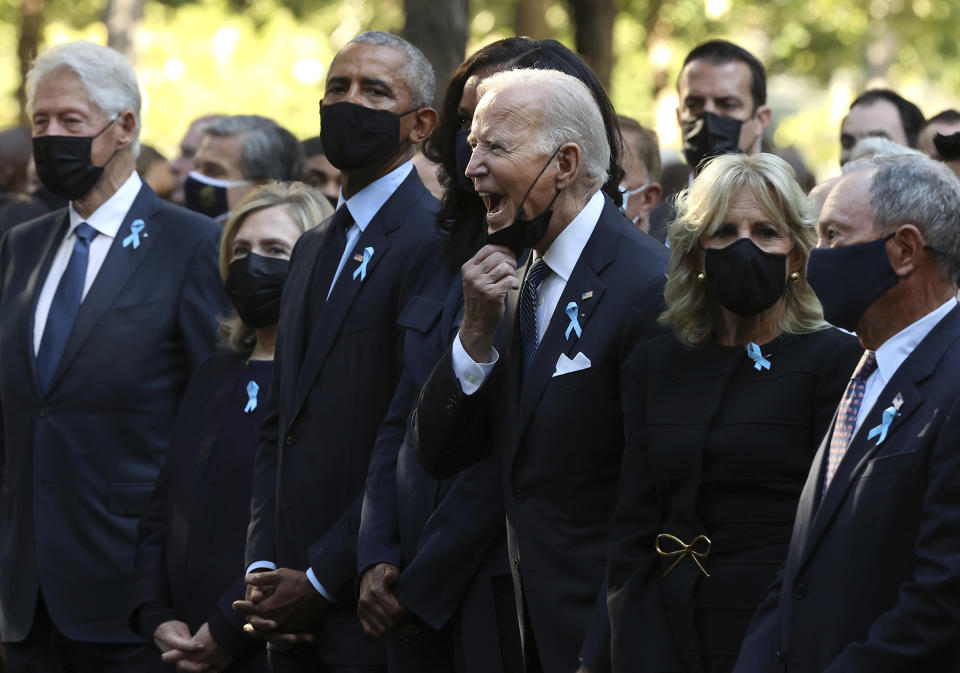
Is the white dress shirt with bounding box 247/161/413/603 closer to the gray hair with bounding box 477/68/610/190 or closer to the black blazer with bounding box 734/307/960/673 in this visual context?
the gray hair with bounding box 477/68/610/190

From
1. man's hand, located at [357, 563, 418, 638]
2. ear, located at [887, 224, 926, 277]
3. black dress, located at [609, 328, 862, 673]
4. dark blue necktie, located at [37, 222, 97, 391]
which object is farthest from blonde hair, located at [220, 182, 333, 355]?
ear, located at [887, 224, 926, 277]

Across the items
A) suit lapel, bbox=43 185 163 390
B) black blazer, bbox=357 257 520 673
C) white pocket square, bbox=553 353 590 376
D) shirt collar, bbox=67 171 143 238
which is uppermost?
shirt collar, bbox=67 171 143 238

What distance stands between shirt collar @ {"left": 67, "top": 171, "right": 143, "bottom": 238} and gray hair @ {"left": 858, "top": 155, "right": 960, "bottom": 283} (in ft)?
12.4

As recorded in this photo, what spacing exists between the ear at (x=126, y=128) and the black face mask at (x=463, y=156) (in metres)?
2.26

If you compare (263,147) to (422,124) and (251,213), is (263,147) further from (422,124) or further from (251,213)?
(422,124)

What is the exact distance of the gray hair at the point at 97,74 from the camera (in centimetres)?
711

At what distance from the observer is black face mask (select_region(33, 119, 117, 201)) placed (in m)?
7.02

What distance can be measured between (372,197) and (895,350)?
229 centimetres

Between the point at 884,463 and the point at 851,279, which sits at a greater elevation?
the point at 851,279

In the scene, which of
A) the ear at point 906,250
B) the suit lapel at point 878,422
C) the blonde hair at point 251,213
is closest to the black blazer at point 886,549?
the suit lapel at point 878,422

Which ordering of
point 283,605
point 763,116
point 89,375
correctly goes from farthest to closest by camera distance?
point 763,116 → point 89,375 → point 283,605

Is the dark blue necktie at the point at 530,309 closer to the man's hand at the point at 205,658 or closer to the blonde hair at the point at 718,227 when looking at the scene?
the blonde hair at the point at 718,227

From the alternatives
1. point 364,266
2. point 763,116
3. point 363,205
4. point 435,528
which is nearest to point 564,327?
point 435,528

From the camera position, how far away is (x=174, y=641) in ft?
20.0
